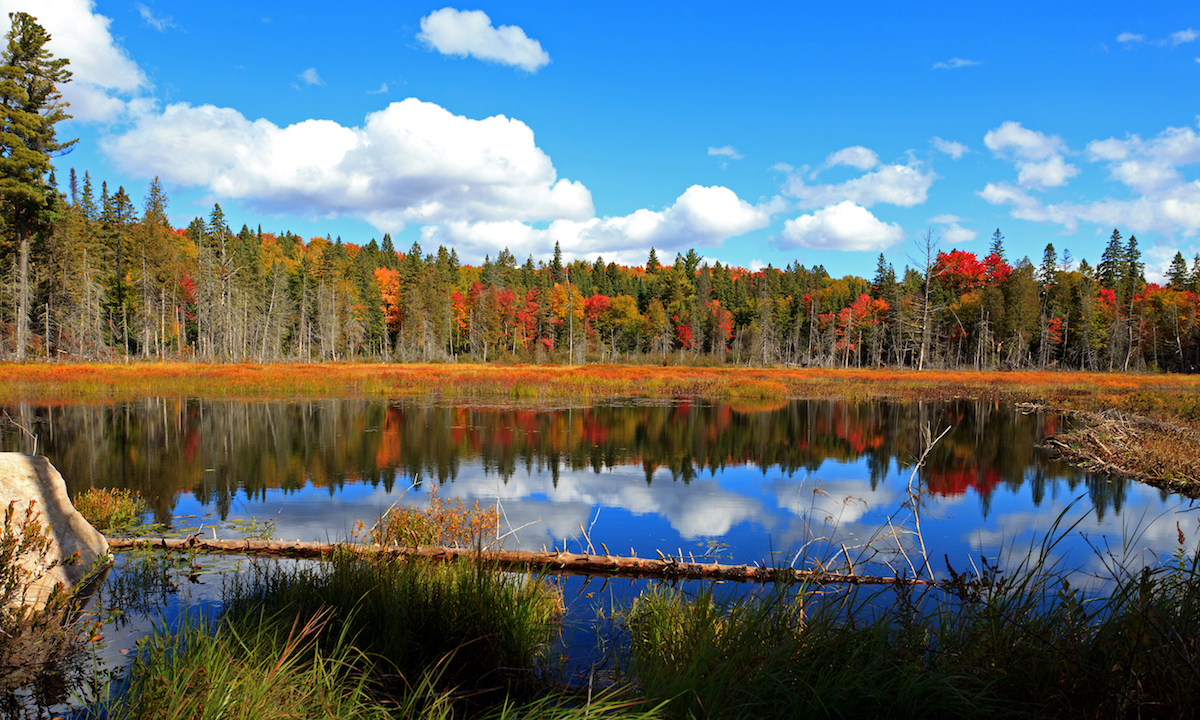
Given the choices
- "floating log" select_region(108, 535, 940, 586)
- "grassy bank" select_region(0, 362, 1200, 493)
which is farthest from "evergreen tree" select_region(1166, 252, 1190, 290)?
"floating log" select_region(108, 535, 940, 586)

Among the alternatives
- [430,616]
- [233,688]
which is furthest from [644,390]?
[233,688]

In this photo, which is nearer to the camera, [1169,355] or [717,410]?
[717,410]

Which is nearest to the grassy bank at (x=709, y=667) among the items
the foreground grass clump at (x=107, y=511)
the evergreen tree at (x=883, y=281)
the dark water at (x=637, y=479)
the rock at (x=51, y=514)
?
the dark water at (x=637, y=479)

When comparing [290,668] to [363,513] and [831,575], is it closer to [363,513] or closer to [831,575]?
[831,575]

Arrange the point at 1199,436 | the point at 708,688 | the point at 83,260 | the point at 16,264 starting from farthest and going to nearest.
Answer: the point at 83,260 → the point at 16,264 → the point at 1199,436 → the point at 708,688

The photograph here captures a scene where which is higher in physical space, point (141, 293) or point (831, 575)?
point (141, 293)

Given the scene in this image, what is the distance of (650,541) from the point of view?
956cm

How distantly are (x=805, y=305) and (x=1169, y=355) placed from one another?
45.8 m

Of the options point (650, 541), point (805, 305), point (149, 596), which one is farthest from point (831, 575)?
point (805, 305)

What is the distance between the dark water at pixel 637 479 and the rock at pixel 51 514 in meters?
2.68

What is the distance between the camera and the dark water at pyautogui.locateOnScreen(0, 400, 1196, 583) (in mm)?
9586

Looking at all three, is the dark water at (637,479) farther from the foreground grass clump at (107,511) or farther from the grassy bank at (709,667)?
the grassy bank at (709,667)

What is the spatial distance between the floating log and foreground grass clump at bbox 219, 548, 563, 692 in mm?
1055

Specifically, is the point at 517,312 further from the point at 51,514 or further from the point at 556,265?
the point at 51,514
